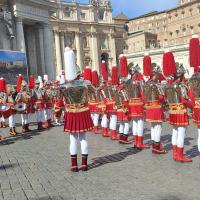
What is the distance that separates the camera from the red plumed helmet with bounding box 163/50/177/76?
30.1ft

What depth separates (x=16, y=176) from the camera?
8.62m

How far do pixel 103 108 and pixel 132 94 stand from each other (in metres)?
3.14

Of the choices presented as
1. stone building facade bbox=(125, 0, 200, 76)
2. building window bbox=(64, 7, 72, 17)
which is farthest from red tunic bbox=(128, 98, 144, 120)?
building window bbox=(64, 7, 72, 17)

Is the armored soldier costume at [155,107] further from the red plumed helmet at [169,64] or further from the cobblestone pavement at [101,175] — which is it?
the red plumed helmet at [169,64]

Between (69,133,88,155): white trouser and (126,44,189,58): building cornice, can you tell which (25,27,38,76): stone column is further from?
(69,133,88,155): white trouser

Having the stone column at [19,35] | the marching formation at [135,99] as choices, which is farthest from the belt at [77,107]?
the stone column at [19,35]

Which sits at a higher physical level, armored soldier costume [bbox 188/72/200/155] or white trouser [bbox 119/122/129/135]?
armored soldier costume [bbox 188/72/200/155]

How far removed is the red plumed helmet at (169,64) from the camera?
30.1 ft

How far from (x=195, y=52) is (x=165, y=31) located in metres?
95.1

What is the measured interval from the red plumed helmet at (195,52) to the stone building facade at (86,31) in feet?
218

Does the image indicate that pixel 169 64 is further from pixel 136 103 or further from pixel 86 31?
pixel 86 31

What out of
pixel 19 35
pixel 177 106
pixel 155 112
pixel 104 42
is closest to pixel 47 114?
pixel 155 112

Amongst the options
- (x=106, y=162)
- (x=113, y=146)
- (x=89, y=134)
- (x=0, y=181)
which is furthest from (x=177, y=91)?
(x=89, y=134)

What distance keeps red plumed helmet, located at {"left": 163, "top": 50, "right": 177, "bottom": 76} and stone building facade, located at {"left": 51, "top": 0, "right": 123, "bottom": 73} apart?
2583 inches
